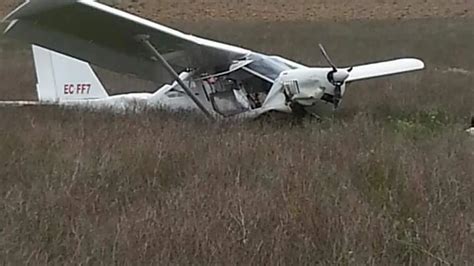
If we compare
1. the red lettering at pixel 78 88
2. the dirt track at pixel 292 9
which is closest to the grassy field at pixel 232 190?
the red lettering at pixel 78 88

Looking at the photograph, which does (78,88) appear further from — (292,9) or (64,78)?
(292,9)

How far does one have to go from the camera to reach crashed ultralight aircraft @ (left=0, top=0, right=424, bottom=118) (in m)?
10.1

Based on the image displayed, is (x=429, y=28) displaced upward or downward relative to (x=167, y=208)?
downward

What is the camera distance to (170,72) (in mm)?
11125

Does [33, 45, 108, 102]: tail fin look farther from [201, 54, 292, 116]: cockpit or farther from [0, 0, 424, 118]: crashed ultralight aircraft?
[201, 54, 292, 116]: cockpit

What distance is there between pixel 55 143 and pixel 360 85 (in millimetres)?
7534

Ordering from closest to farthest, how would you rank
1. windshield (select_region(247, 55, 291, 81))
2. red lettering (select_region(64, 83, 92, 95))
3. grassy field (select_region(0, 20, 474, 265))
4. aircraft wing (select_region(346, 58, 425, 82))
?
grassy field (select_region(0, 20, 474, 265))
windshield (select_region(247, 55, 291, 81))
aircraft wing (select_region(346, 58, 425, 82))
red lettering (select_region(64, 83, 92, 95))

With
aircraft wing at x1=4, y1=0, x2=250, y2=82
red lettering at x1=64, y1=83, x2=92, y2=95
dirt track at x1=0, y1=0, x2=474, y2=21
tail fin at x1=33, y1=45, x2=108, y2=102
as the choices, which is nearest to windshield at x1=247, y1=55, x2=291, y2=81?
aircraft wing at x1=4, y1=0, x2=250, y2=82

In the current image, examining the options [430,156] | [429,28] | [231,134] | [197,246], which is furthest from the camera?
[429,28]

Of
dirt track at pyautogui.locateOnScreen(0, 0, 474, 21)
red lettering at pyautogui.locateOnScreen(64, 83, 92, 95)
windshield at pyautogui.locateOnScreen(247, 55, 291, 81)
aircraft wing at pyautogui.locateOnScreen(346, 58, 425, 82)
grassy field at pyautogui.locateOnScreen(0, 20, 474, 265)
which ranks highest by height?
grassy field at pyautogui.locateOnScreen(0, 20, 474, 265)

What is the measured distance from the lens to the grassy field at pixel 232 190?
4301 millimetres

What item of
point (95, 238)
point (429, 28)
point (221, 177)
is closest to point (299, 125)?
point (221, 177)

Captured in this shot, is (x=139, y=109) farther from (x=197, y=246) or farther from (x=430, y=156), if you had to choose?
(x=197, y=246)

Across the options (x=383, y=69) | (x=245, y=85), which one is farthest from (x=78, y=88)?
(x=383, y=69)
